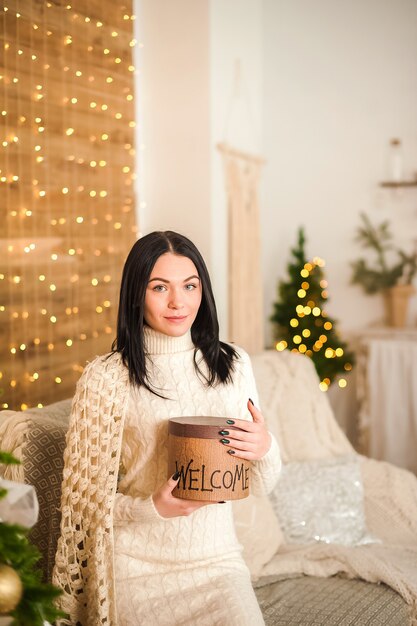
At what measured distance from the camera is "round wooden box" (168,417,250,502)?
4.90 ft

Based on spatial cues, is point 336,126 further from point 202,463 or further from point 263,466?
point 202,463

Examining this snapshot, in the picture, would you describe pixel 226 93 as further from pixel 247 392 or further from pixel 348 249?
pixel 247 392

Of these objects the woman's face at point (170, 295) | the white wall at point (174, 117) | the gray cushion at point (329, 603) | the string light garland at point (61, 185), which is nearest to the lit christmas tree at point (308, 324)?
the white wall at point (174, 117)

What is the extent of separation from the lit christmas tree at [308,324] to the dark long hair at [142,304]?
2855 mm

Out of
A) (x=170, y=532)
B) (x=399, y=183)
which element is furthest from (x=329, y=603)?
(x=399, y=183)

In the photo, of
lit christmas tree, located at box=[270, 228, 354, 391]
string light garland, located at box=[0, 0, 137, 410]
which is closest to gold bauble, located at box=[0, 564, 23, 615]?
string light garland, located at box=[0, 0, 137, 410]

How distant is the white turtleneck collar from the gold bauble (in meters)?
0.84

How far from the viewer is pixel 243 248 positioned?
14.0ft

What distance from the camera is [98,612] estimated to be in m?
1.60

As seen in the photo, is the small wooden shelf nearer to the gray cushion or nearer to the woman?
the gray cushion

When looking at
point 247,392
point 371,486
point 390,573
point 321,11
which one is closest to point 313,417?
point 371,486

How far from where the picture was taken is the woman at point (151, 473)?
162 cm

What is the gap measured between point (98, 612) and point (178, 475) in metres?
0.34

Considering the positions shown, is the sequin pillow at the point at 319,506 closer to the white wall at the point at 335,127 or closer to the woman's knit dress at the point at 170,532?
the woman's knit dress at the point at 170,532
